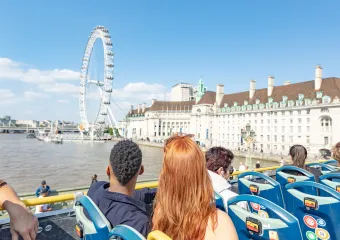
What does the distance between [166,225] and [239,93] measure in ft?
258

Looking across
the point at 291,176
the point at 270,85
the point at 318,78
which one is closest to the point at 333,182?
the point at 291,176

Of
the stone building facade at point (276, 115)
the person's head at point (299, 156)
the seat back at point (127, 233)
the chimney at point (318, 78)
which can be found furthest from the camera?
the chimney at point (318, 78)

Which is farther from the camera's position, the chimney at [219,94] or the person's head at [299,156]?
the chimney at [219,94]

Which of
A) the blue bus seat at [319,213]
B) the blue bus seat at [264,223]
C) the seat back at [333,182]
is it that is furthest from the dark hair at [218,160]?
the seat back at [333,182]

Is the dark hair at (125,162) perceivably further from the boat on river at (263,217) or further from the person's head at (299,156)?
the person's head at (299,156)

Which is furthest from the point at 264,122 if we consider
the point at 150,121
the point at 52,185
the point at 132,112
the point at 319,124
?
the point at 132,112

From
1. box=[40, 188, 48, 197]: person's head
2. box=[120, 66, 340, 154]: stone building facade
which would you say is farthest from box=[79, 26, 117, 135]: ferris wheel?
box=[40, 188, 48, 197]: person's head

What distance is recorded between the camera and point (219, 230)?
1.55 metres

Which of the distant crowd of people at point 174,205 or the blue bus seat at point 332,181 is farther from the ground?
the distant crowd of people at point 174,205

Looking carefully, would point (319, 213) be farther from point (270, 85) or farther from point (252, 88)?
point (252, 88)

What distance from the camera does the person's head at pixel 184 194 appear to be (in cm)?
166

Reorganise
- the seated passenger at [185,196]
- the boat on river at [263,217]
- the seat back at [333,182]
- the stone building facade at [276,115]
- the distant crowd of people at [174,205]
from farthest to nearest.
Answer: the stone building facade at [276,115]
the seat back at [333,182]
the boat on river at [263,217]
the seated passenger at [185,196]
the distant crowd of people at [174,205]

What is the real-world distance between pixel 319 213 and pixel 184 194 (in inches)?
63.5

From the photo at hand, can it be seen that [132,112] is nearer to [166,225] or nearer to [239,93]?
[239,93]
